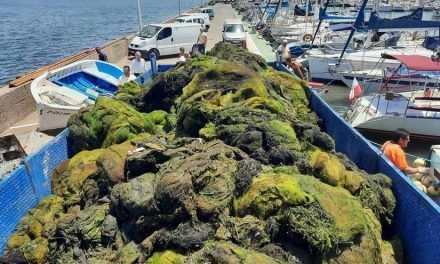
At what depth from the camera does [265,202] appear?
3402 millimetres

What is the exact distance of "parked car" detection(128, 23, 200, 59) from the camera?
742 inches

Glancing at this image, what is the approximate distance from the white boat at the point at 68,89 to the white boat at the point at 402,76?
7.79 meters

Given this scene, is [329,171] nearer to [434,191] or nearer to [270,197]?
[270,197]

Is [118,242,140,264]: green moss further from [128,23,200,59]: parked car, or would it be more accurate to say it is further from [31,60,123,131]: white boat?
[128,23,200,59]: parked car

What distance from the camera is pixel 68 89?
10055 millimetres

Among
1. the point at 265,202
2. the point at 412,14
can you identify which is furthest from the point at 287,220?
the point at 412,14

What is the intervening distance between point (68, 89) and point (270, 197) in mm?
8229

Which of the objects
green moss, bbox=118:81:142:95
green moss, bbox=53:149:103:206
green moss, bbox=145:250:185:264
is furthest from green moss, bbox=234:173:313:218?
green moss, bbox=118:81:142:95

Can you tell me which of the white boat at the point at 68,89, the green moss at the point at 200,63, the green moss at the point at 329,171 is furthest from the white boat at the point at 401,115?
the white boat at the point at 68,89

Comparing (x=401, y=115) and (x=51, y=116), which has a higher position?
(x=51, y=116)

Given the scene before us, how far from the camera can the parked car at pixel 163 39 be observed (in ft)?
61.9

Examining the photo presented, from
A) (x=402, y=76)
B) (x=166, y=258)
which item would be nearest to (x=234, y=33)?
(x=402, y=76)

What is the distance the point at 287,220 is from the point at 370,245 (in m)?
0.85

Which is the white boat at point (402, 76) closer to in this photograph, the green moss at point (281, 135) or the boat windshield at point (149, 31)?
the green moss at point (281, 135)
